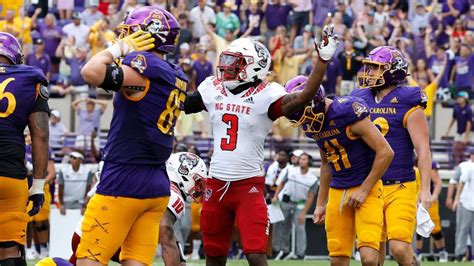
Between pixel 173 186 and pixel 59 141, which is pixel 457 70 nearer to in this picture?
pixel 59 141

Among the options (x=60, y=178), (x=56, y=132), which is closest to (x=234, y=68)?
(x=60, y=178)

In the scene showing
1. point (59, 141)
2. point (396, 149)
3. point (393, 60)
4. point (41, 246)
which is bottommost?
point (41, 246)

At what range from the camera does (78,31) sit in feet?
73.0

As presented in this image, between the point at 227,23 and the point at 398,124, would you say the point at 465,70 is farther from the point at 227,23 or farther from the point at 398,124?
the point at 398,124

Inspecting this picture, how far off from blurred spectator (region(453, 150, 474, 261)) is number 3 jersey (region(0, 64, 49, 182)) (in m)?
11.2

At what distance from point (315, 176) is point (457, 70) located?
4.27 meters

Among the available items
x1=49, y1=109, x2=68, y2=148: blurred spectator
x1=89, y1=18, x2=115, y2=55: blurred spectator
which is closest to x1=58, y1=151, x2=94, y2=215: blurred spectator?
x1=49, y1=109, x2=68, y2=148: blurred spectator

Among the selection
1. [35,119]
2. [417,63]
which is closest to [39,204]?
[35,119]

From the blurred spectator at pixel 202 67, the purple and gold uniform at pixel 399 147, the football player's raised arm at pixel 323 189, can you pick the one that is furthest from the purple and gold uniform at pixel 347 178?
the blurred spectator at pixel 202 67

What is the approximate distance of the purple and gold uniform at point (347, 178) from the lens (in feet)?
31.3

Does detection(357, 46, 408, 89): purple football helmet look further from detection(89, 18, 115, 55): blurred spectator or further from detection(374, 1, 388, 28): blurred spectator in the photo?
detection(374, 1, 388, 28): blurred spectator

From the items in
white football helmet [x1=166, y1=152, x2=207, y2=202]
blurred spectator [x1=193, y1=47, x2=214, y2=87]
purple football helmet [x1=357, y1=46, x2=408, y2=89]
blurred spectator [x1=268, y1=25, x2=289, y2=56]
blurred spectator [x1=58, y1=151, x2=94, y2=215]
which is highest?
purple football helmet [x1=357, y1=46, x2=408, y2=89]

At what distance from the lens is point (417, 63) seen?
21.7 meters

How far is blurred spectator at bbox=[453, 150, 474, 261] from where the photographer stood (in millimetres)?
18688
